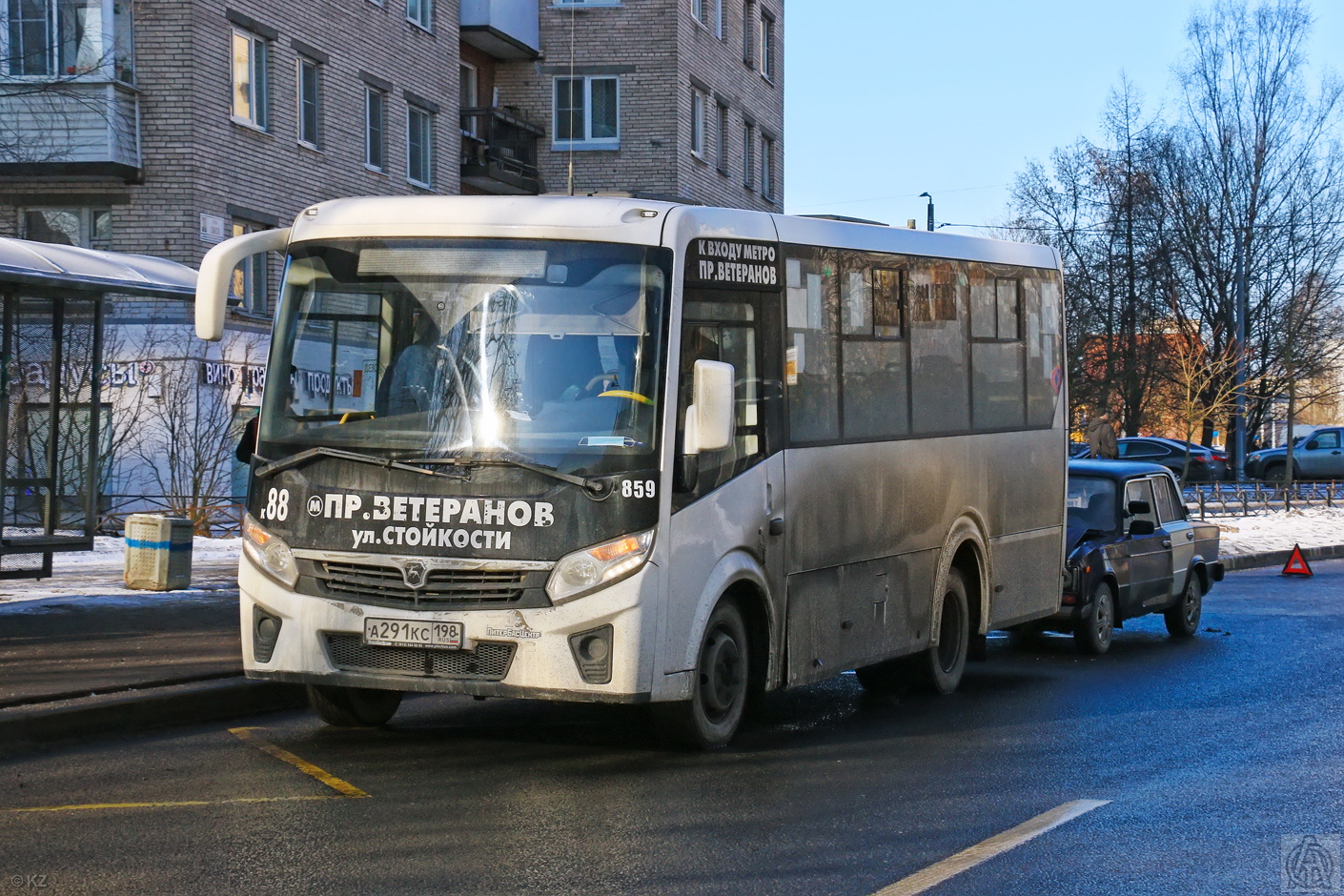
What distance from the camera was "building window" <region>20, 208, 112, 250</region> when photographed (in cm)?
2741

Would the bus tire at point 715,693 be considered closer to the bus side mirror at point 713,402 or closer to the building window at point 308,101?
the bus side mirror at point 713,402

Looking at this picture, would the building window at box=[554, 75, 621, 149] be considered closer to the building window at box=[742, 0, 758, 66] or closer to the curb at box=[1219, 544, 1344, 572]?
the building window at box=[742, 0, 758, 66]

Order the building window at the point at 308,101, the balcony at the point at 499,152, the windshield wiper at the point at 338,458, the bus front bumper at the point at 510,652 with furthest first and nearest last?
1. the balcony at the point at 499,152
2. the building window at the point at 308,101
3. the windshield wiper at the point at 338,458
4. the bus front bumper at the point at 510,652

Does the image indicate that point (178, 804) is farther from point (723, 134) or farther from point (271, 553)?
point (723, 134)

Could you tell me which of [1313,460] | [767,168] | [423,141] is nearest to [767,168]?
[767,168]

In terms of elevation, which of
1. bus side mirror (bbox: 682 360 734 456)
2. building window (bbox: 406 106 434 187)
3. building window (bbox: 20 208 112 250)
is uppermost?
building window (bbox: 406 106 434 187)

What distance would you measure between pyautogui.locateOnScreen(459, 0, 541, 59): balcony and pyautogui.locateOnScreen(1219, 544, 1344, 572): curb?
20040 millimetres

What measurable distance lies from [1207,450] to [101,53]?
35906 millimetres

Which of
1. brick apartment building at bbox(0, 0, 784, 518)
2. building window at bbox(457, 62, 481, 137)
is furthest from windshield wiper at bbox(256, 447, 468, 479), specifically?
building window at bbox(457, 62, 481, 137)

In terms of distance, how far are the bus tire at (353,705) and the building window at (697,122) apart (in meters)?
33.7

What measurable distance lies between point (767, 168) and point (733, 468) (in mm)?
40392

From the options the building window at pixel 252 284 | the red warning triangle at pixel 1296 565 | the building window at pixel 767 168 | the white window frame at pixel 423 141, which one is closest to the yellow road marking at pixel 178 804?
the red warning triangle at pixel 1296 565

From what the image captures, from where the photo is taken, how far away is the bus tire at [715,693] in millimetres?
8547

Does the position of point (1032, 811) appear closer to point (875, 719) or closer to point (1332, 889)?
point (1332, 889)
